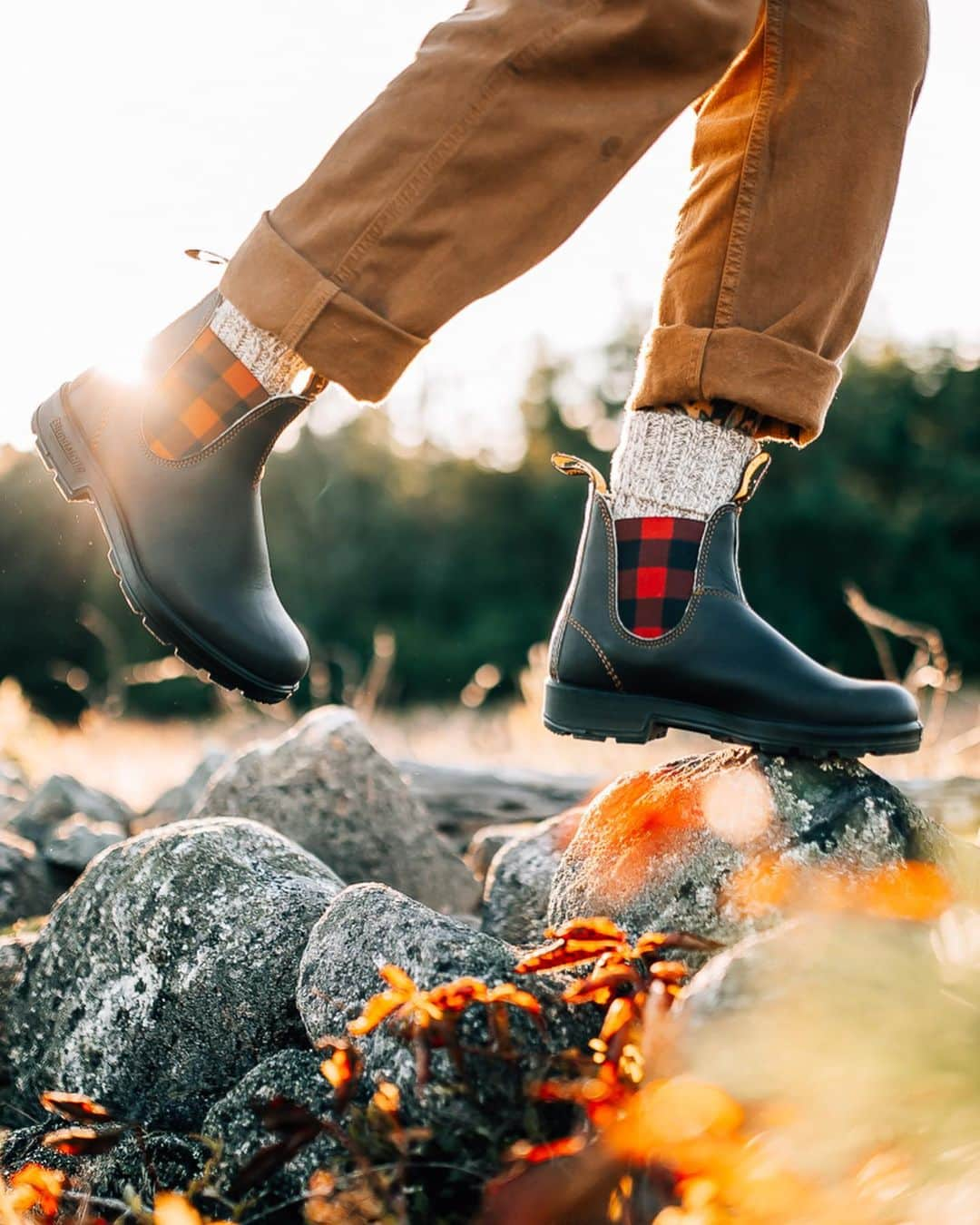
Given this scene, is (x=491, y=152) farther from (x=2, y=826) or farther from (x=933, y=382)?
(x=933, y=382)

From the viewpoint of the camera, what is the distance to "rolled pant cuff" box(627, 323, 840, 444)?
165 cm

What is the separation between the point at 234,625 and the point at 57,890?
4.25 feet

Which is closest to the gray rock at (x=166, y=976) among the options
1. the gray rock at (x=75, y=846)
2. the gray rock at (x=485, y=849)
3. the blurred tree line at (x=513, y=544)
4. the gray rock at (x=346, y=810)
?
the gray rock at (x=346, y=810)

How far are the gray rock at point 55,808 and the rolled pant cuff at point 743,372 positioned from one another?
2.33 metres

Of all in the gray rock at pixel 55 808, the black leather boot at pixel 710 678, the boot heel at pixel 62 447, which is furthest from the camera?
the gray rock at pixel 55 808

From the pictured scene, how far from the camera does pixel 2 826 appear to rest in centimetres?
347

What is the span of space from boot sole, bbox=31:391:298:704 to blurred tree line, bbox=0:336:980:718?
13.2 m

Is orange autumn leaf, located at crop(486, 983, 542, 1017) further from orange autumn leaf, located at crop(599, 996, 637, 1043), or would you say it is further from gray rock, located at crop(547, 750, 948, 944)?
gray rock, located at crop(547, 750, 948, 944)

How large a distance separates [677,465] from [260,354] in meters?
0.61

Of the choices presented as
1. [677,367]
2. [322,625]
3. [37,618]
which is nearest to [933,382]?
[322,625]

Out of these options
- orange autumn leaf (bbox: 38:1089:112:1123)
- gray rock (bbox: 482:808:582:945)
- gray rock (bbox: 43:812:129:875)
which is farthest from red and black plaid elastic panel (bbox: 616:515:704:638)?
gray rock (bbox: 43:812:129:875)

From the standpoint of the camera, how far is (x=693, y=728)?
1.75 meters

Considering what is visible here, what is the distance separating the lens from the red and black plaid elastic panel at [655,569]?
5.78 feet

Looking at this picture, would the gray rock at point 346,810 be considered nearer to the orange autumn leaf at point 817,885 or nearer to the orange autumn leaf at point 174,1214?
the orange autumn leaf at point 817,885
